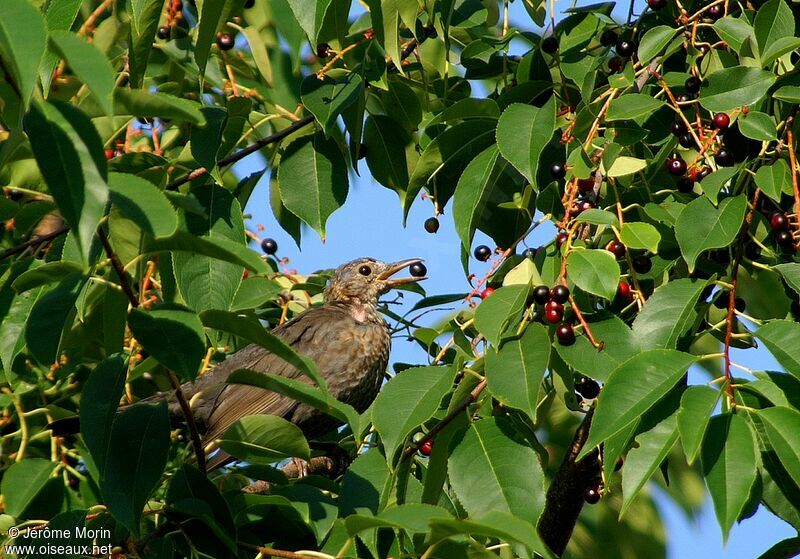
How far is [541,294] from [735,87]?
928 mm

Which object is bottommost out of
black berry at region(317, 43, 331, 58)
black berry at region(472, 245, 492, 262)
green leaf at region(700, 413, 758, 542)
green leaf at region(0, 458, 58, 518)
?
green leaf at region(700, 413, 758, 542)

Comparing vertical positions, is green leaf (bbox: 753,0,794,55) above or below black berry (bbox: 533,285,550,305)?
above

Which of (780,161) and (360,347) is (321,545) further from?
(360,347)

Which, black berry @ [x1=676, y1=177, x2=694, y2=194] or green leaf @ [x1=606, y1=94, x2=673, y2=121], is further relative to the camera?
black berry @ [x1=676, y1=177, x2=694, y2=194]

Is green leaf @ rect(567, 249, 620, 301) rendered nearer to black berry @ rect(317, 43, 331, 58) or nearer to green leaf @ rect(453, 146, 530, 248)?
green leaf @ rect(453, 146, 530, 248)

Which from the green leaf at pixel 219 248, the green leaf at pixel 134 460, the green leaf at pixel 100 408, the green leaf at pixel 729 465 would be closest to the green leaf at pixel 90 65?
the green leaf at pixel 219 248

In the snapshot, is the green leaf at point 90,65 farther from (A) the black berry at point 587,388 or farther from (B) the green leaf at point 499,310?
(A) the black berry at point 587,388

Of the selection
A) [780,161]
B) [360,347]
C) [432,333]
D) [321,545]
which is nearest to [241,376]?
[321,545]

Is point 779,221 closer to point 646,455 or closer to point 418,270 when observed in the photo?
point 646,455

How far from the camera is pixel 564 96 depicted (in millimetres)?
3932

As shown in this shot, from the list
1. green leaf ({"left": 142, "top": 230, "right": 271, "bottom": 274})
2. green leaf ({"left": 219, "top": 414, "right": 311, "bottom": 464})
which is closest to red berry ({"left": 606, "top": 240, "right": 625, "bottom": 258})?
green leaf ({"left": 219, "top": 414, "right": 311, "bottom": 464})

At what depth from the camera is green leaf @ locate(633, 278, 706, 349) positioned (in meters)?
2.86

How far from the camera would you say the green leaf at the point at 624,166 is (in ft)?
10.7

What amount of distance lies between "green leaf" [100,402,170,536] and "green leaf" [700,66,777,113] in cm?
189
